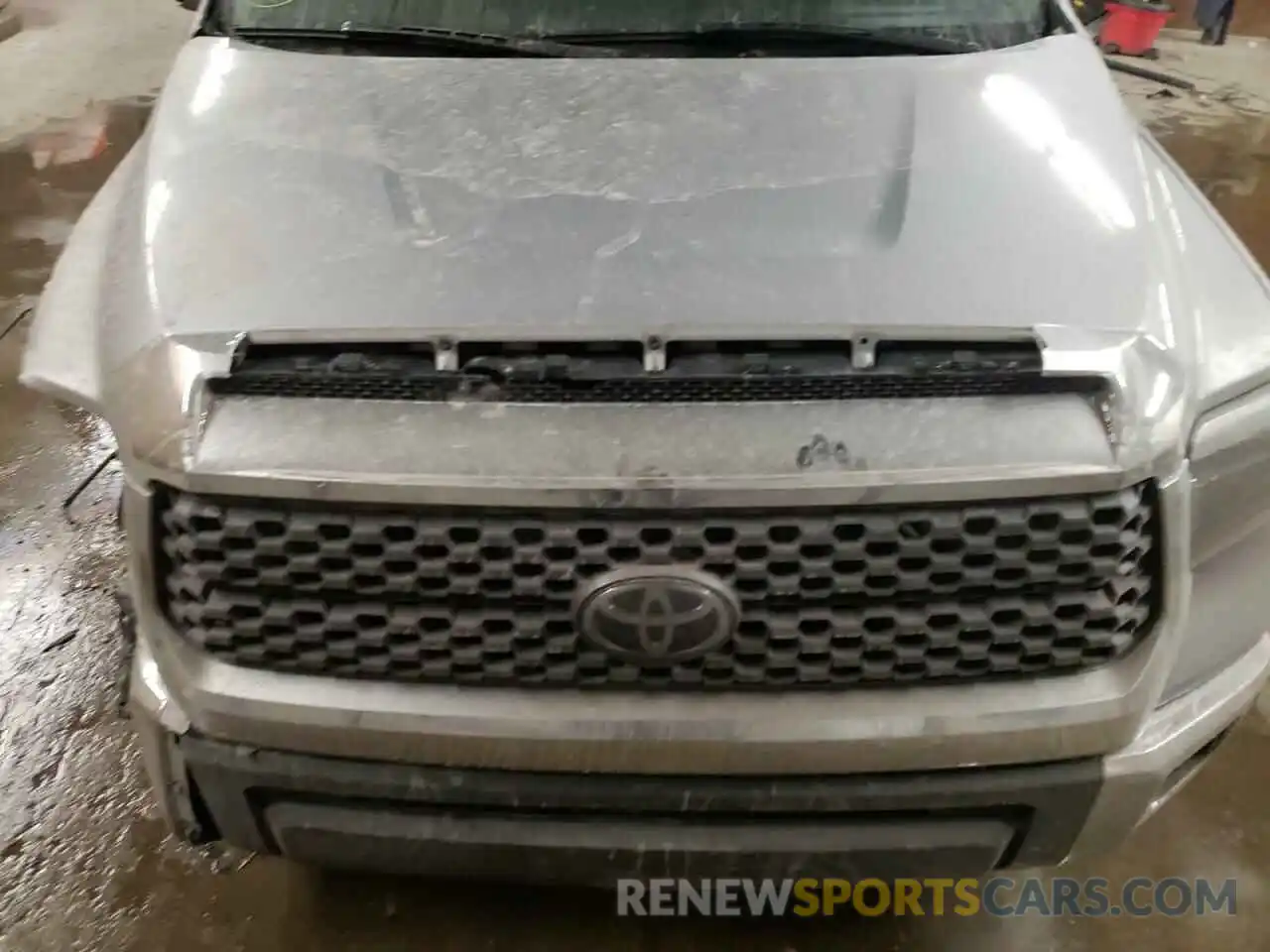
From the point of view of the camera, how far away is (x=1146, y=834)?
2281 millimetres

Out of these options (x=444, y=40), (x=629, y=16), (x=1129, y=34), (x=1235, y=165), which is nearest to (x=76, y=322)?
(x=444, y=40)

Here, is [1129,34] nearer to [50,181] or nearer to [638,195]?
[50,181]

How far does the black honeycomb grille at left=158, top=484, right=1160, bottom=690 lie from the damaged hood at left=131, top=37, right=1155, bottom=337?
25 centimetres

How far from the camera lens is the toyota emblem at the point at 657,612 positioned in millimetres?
1314

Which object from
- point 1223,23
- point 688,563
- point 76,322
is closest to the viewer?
point 688,563

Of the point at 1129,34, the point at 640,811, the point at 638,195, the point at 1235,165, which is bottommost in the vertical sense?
the point at 1235,165

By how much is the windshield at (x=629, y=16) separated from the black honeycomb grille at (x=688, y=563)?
3.65 ft

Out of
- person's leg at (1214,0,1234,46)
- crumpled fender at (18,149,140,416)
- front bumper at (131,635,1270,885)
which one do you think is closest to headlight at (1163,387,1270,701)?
front bumper at (131,635,1270,885)

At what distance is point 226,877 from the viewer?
2174 millimetres

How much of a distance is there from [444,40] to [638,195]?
673mm

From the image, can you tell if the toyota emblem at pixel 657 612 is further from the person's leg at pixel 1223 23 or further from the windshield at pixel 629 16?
the person's leg at pixel 1223 23

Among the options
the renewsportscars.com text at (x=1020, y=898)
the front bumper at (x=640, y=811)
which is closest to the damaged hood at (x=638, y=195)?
the front bumper at (x=640, y=811)

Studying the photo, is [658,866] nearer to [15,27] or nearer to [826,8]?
[826,8]

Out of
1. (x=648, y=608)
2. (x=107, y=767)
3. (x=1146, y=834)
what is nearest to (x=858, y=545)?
(x=648, y=608)
